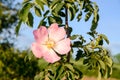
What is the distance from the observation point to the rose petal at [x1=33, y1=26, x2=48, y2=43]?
2309 mm

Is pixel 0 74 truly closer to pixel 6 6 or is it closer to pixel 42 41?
pixel 42 41

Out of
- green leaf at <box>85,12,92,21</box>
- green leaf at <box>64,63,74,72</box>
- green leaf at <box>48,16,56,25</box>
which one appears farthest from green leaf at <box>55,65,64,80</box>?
green leaf at <box>85,12,92,21</box>

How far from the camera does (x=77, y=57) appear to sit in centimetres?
274

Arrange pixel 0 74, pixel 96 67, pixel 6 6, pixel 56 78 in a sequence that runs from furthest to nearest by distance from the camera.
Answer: pixel 6 6 → pixel 0 74 → pixel 96 67 → pixel 56 78

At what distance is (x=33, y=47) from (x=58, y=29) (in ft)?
0.60

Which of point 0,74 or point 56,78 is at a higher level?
point 56,78

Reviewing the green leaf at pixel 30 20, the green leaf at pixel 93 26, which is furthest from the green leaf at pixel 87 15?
the green leaf at pixel 30 20

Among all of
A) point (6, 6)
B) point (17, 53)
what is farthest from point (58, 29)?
point (6, 6)

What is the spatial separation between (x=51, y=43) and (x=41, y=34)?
93 millimetres

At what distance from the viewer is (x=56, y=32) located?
236 cm

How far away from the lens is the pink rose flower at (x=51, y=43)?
232 centimetres

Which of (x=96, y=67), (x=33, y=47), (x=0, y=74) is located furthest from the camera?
(x=0, y=74)

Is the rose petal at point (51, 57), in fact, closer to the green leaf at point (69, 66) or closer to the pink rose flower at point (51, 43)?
the pink rose flower at point (51, 43)

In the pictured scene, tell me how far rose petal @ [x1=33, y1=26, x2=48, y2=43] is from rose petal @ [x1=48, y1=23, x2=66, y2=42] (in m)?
0.03
